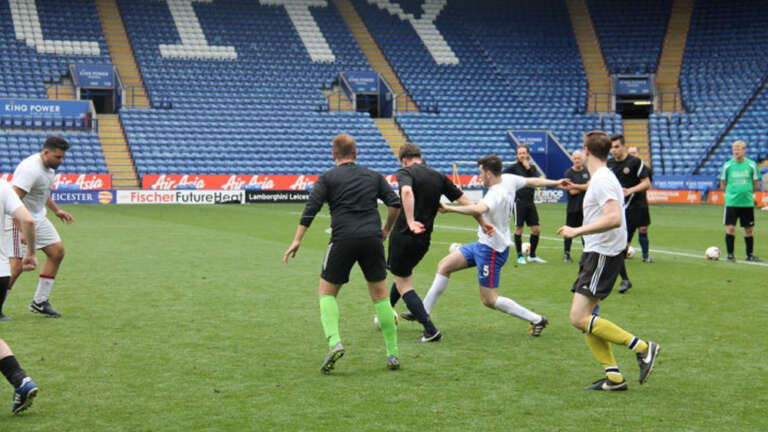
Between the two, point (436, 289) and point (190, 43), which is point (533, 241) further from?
point (190, 43)

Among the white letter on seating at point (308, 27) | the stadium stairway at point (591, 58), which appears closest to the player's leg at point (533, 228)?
the white letter on seating at point (308, 27)

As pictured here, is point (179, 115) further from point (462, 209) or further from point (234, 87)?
point (462, 209)

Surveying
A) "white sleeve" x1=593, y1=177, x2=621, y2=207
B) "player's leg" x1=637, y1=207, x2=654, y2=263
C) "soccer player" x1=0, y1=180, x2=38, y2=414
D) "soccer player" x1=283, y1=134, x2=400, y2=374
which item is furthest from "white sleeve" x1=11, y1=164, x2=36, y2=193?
"player's leg" x1=637, y1=207, x2=654, y2=263

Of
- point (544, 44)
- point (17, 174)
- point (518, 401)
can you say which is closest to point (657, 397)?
point (518, 401)

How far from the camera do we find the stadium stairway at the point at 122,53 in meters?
43.3

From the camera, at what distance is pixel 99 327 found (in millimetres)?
8969

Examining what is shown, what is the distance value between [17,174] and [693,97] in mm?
44412

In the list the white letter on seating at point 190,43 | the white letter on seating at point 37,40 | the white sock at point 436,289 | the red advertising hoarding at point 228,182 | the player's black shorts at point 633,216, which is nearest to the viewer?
the white sock at point 436,289

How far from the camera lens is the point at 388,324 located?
7102mm

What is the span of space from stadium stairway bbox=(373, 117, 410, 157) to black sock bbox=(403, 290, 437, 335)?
35.6 meters

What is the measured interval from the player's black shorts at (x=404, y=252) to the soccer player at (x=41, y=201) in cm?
332

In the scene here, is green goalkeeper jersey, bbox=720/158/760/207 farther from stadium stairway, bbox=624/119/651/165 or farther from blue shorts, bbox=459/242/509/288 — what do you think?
stadium stairway, bbox=624/119/651/165

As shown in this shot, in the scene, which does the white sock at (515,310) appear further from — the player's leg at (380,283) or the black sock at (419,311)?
the player's leg at (380,283)

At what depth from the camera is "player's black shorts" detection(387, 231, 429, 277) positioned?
846 cm
